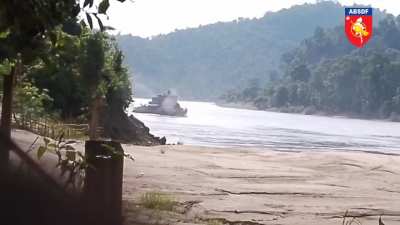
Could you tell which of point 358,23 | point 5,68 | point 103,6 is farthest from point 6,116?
point 358,23

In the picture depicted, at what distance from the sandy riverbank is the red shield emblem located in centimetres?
545

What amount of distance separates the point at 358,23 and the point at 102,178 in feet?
59.1

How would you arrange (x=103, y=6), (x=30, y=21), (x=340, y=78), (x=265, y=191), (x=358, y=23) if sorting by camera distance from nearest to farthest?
(x=30, y=21), (x=103, y=6), (x=265, y=191), (x=358, y=23), (x=340, y=78)

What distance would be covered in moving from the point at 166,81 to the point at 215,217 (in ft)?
404

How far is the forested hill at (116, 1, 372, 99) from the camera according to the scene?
127 m

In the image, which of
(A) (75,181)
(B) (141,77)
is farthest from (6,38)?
(B) (141,77)

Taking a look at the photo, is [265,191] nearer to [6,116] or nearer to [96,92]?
[6,116]

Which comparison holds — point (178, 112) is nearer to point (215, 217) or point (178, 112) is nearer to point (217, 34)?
point (217, 34)

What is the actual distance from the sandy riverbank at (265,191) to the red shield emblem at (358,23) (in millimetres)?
5452

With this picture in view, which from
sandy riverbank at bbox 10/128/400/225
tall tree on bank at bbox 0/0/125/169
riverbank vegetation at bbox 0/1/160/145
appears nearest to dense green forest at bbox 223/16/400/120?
riverbank vegetation at bbox 0/1/160/145

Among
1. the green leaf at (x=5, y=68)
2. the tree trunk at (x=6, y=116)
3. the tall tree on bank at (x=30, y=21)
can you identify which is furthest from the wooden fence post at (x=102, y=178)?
the tall tree on bank at (x=30, y=21)

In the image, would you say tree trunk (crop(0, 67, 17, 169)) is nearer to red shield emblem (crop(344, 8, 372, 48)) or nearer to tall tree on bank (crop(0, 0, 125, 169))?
tall tree on bank (crop(0, 0, 125, 169))

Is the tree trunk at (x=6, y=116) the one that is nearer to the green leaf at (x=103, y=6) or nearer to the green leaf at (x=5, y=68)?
the green leaf at (x=5, y=68)

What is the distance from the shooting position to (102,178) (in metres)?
4.40
